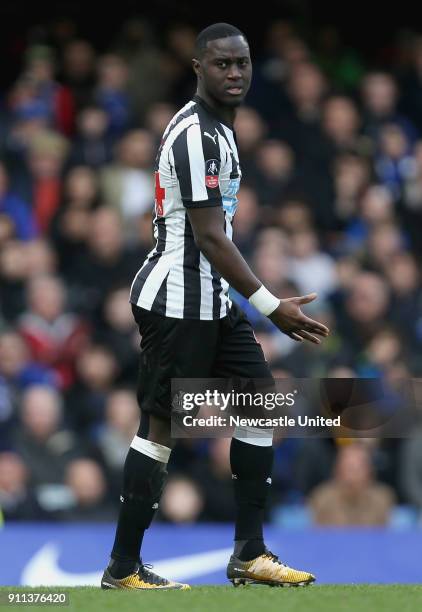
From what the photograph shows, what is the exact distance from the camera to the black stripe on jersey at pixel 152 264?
541cm

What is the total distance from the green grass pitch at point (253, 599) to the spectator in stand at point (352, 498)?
3181mm

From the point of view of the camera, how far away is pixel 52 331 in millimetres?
9531

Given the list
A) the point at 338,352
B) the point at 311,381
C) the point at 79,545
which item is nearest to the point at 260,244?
the point at 338,352

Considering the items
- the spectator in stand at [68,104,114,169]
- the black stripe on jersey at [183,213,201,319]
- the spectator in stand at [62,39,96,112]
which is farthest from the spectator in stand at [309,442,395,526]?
the spectator in stand at [62,39,96,112]

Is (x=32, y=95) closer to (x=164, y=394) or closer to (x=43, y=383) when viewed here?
(x=43, y=383)

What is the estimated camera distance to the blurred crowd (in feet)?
28.7

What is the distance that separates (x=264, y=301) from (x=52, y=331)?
178 inches

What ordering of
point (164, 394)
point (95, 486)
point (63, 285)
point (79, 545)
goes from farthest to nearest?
1. point (63, 285)
2. point (95, 486)
3. point (79, 545)
4. point (164, 394)

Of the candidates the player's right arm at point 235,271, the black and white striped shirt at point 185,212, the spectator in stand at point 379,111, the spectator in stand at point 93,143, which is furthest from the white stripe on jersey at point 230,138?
the spectator in stand at point 379,111

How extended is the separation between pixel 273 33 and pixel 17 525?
5733 mm

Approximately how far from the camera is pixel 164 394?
533 centimetres

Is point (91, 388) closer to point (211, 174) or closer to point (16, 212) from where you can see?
point (16, 212)

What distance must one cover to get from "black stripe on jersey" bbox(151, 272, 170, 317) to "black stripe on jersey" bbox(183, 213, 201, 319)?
0.07m

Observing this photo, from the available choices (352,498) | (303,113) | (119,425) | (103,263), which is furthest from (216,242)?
(303,113)
